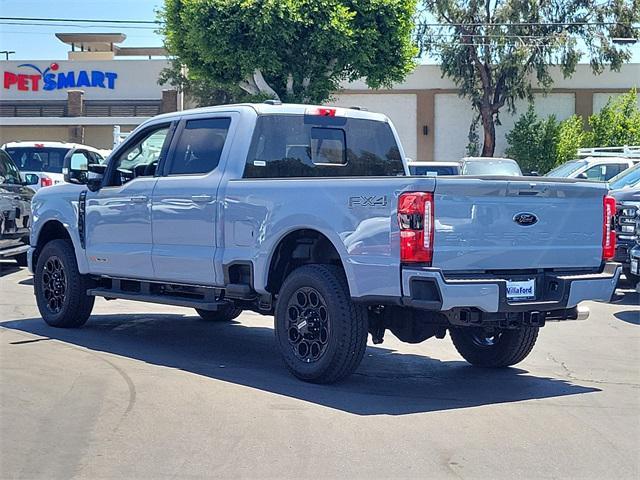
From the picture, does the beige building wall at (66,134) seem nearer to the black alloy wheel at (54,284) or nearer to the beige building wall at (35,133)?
the beige building wall at (35,133)

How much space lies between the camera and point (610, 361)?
9.49 meters

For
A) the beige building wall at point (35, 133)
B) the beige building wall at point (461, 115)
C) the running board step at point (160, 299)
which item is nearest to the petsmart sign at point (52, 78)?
the beige building wall at point (35, 133)

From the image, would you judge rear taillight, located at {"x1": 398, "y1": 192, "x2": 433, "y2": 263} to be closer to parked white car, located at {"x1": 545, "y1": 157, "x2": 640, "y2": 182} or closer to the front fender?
the front fender

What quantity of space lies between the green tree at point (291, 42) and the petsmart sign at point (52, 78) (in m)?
12.8

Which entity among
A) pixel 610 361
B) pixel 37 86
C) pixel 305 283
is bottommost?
pixel 610 361

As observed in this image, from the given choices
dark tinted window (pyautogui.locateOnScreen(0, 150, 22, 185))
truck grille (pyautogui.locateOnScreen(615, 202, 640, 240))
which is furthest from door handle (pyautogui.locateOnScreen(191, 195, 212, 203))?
dark tinted window (pyautogui.locateOnScreen(0, 150, 22, 185))

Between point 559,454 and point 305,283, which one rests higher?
point 305,283

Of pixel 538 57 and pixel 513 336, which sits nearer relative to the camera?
pixel 513 336

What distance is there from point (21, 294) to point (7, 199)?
1.81m

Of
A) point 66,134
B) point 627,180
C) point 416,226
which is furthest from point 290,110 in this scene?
point 66,134

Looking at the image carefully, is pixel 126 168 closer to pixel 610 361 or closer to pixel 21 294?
pixel 21 294

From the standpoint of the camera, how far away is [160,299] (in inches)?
370

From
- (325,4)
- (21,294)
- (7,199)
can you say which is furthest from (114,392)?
(325,4)

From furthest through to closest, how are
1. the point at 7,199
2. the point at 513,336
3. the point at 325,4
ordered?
the point at 325,4 < the point at 7,199 < the point at 513,336
